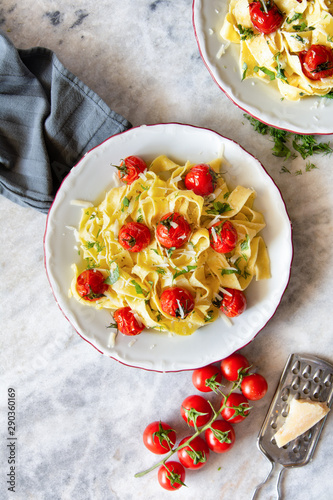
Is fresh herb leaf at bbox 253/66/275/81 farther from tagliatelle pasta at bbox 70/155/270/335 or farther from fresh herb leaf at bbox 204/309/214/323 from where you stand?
fresh herb leaf at bbox 204/309/214/323

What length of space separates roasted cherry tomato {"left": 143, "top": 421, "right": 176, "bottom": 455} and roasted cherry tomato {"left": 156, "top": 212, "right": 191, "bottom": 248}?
1491 millimetres

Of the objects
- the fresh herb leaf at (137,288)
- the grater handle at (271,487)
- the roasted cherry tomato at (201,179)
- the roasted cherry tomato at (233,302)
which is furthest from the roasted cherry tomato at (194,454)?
the roasted cherry tomato at (201,179)

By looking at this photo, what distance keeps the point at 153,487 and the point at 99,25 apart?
3867 mm

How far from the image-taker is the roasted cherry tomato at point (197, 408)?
11.9ft

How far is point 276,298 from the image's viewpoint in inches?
132

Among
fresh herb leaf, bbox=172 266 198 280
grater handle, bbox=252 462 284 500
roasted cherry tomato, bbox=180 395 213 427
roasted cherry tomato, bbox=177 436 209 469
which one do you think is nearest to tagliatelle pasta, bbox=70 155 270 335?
fresh herb leaf, bbox=172 266 198 280

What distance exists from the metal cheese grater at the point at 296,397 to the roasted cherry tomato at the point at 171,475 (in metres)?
0.67

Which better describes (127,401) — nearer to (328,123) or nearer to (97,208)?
(97,208)

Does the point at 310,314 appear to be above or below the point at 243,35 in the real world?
below

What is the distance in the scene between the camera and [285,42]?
3.27m

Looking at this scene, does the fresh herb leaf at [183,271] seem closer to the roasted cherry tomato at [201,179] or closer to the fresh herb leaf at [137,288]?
the fresh herb leaf at [137,288]

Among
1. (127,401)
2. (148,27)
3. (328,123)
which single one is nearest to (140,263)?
(127,401)

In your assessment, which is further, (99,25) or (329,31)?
(99,25)

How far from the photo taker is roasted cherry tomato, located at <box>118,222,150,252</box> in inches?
125
